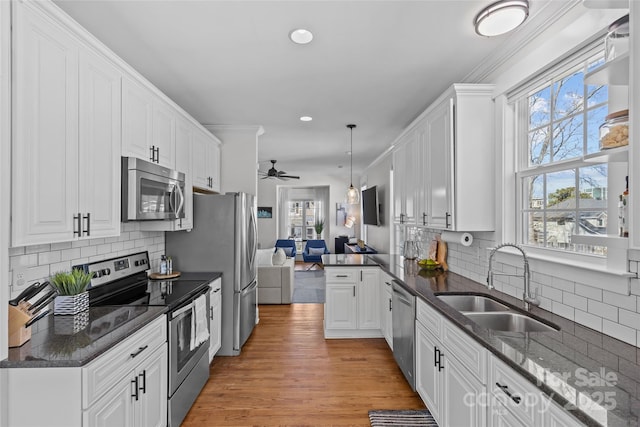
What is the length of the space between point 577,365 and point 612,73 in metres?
1.09

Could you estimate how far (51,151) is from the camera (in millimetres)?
1562

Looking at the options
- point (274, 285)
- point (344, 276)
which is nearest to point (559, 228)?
point (344, 276)

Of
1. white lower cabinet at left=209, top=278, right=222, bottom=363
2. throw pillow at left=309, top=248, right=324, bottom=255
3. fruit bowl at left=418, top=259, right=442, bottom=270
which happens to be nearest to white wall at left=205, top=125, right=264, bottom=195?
white lower cabinet at left=209, top=278, right=222, bottom=363

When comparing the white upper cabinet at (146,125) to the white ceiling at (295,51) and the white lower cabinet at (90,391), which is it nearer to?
the white ceiling at (295,51)

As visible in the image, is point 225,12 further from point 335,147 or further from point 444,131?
point 335,147

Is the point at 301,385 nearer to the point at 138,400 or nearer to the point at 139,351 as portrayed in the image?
the point at 138,400

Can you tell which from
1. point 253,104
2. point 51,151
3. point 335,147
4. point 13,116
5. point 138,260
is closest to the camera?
point 13,116

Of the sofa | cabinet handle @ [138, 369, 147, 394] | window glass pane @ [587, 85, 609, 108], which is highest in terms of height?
window glass pane @ [587, 85, 609, 108]

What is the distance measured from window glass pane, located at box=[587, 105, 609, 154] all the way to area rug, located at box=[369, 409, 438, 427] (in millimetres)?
2023

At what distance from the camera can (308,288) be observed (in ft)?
21.6

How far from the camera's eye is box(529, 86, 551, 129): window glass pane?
6.83 ft

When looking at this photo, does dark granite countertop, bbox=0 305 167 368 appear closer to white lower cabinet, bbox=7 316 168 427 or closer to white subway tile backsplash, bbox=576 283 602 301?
white lower cabinet, bbox=7 316 168 427

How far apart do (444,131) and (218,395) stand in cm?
289

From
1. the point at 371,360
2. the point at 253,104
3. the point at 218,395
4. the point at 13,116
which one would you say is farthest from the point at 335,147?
the point at 13,116
